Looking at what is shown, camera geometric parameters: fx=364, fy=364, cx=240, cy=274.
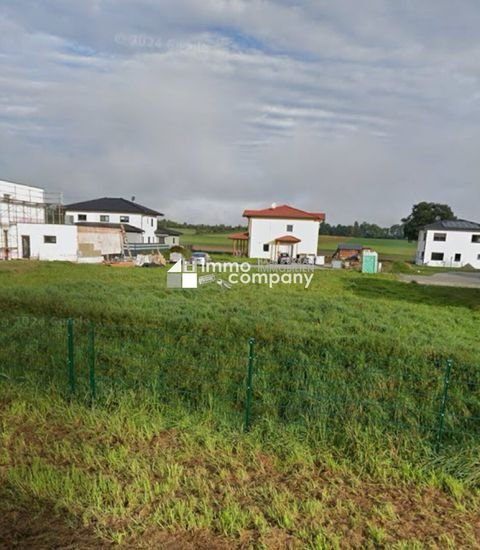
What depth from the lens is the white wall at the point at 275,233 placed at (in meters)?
35.0

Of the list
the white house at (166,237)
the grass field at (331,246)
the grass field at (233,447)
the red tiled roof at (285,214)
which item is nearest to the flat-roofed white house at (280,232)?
the red tiled roof at (285,214)

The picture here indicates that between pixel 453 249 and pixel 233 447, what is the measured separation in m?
41.2

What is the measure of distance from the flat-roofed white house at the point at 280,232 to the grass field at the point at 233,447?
2889 cm

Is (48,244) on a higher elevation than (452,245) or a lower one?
lower

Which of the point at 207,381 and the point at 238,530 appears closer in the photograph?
the point at 238,530

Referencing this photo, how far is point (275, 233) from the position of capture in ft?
115

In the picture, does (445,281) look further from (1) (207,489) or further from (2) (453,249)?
(1) (207,489)

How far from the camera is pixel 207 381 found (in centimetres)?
444

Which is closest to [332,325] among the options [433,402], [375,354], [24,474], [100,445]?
[375,354]

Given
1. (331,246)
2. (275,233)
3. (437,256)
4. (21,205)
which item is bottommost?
(437,256)

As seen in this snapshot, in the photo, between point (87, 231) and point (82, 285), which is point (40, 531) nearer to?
point (82, 285)

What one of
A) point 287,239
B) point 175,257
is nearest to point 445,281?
point 287,239

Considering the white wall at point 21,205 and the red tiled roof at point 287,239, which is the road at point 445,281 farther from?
the white wall at point 21,205

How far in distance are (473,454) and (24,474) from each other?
137 inches
